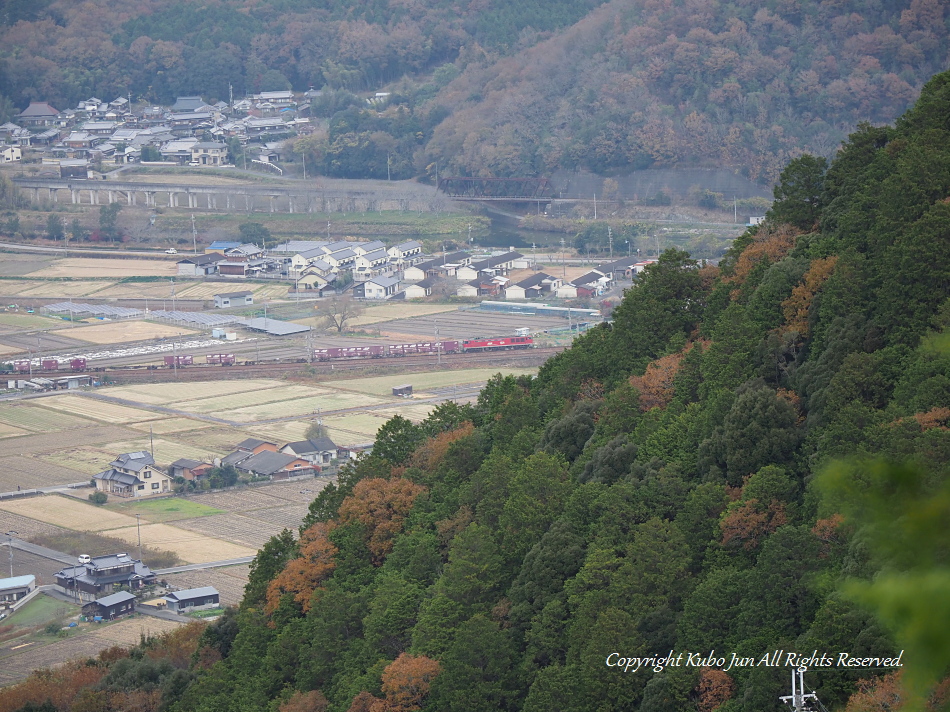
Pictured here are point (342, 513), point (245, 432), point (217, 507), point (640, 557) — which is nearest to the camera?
point (640, 557)

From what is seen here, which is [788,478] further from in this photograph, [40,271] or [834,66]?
[834,66]

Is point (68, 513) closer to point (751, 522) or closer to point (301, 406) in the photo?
point (301, 406)

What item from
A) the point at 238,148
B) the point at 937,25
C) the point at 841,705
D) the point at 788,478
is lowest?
the point at 841,705

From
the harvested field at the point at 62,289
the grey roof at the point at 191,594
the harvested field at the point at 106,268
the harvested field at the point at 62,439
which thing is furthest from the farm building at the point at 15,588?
the harvested field at the point at 106,268

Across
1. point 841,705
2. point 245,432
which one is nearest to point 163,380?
point 245,432

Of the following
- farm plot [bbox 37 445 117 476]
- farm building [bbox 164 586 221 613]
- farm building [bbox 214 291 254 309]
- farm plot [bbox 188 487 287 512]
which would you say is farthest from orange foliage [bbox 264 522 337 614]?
farm building [bbox 214 291 254 309]
